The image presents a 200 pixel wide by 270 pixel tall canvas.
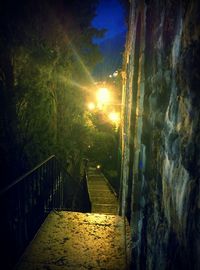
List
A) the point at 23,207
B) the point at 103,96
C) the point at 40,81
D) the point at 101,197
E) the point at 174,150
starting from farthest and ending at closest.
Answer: the point at 103,96 → the point at 101,197 → the point at 40,81 → the point at 23,207 → the point at 174,150

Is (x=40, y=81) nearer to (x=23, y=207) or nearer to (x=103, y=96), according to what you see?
(x=103, y=96)

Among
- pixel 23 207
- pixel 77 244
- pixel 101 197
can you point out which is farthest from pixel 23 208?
pixel 101 197

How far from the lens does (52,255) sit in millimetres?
3398

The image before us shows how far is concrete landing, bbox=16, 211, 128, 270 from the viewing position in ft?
10.7

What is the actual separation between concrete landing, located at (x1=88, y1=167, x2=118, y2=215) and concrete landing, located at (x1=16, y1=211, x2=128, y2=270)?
2875 millimetres

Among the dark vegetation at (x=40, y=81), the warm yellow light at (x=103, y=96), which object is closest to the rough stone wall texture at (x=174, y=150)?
the dark vegetation at (x=40, y=81)

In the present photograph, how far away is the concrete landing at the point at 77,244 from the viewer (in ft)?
10.7

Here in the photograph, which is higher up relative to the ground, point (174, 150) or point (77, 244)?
point (174, 150)

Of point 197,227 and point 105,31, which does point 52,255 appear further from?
point 105,31

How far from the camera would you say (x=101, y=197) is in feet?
28.3

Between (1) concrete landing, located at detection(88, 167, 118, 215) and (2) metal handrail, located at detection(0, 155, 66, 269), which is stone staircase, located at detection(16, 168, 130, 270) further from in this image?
(1) concrete landing, located at detection(88, 167, 118, 215)

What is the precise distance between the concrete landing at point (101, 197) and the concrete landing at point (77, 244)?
2.88 meters

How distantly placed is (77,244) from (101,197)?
4967mm

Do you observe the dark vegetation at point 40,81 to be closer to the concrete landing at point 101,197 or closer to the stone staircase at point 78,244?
the concrete landing at point 101,197
